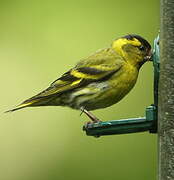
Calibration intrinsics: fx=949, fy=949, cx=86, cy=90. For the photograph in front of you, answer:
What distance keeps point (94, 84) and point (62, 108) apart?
0.97m

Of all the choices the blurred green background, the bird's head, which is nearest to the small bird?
the bird's head

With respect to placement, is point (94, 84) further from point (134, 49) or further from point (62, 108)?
point (62, 108)

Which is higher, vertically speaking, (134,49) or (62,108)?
(134,49)

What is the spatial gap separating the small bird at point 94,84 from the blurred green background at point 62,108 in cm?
46

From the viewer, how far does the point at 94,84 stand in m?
5.91

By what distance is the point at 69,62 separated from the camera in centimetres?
709

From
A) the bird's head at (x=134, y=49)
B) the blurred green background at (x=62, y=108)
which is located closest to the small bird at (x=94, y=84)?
the bird's head at (x=134, y=49)

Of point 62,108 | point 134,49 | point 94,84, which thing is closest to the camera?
point 94,84

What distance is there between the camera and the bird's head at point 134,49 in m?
6.05

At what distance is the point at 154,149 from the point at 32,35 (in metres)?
1.48

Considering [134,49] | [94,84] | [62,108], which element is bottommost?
[62,108]

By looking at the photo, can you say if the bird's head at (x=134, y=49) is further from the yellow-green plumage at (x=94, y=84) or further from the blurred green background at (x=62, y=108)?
the blurred green background at (x=62, y=108)

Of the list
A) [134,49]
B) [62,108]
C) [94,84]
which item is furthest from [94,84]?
[62,108]

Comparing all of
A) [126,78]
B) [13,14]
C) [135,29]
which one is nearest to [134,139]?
[126,78]
